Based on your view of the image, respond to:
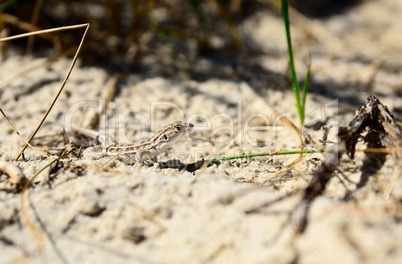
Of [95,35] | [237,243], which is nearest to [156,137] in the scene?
[237,243]

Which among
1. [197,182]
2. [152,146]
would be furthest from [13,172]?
[197,182]

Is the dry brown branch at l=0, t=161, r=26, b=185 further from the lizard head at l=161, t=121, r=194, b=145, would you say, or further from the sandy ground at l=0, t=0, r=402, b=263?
the lizard head at l=161, t=121, r=194, b=145

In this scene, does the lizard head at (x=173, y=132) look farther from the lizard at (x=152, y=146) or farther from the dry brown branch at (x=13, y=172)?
the dry brown branch at (x=13, y=172)

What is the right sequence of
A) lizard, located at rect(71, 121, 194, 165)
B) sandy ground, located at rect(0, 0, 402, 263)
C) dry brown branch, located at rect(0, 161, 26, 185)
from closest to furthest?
sandy ground, located at rect(0, 0, 402, 263) < dry brown branch, located at rect(0, 161, 26, 185) < lizard, located at rect(71, 121, 194, 165)

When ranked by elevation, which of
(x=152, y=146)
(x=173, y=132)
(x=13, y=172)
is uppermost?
(x=173, y=132)

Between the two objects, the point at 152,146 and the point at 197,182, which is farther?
the point at 152,146

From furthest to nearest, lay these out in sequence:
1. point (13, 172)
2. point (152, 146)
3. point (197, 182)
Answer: point (152, 146), point (13, 172), point (197, 182)

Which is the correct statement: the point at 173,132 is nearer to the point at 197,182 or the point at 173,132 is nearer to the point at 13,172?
A: the point at 197,182

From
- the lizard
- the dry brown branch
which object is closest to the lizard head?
the lizard

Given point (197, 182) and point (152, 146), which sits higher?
point (152, 146)
